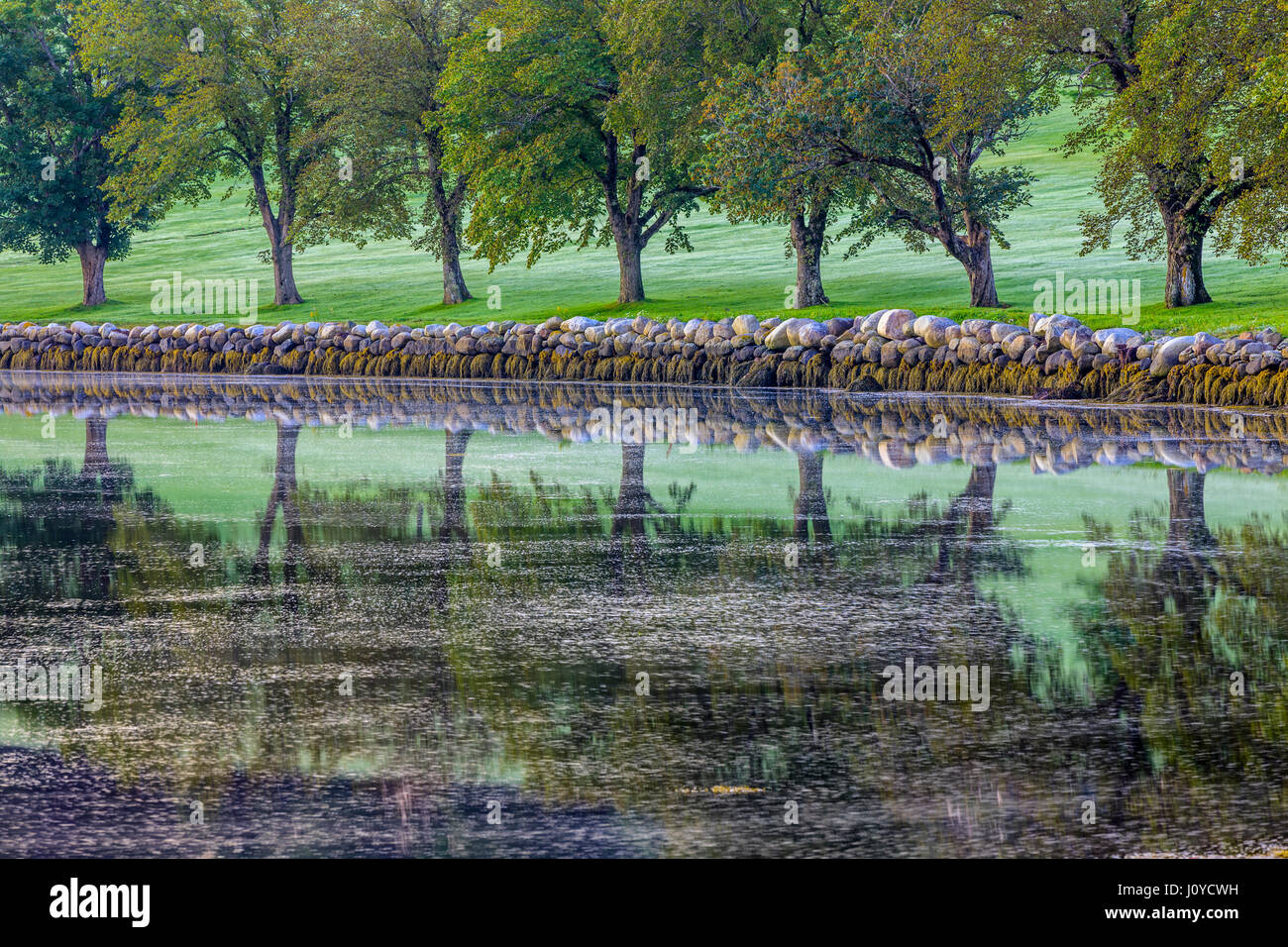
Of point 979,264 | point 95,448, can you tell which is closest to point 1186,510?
point 95,448

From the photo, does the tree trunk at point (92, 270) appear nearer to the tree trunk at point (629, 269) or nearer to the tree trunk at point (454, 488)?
the tree trunk at point (629, 269)

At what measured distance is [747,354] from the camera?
36188 mm

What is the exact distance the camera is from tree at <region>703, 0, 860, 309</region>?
41938 mm

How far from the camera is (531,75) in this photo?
50.7 metres

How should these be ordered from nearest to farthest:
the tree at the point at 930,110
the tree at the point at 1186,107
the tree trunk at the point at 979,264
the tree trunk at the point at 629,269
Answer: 1. the tree at the point at 1186,107
2. the tree at the point at 930,110
3. the tree trunk at the point at 979,264
4. the tree trunk at the point at 629,269

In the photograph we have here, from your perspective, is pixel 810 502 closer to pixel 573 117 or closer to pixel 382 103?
pixel 573 117

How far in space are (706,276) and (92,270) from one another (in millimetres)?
28720

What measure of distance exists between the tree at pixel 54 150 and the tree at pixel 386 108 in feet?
45.3

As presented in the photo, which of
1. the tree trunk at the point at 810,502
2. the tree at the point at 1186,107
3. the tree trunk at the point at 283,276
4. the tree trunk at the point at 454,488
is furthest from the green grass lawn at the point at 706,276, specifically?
the tree trunk at the point at 454,488

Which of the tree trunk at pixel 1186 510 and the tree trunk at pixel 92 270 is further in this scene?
the tree trunk at pixel 92 270

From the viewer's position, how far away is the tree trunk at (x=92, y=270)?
253ft

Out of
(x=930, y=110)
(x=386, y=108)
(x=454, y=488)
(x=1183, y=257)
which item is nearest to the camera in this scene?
(x=454, y=488)

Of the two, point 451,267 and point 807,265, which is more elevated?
point 451,267
